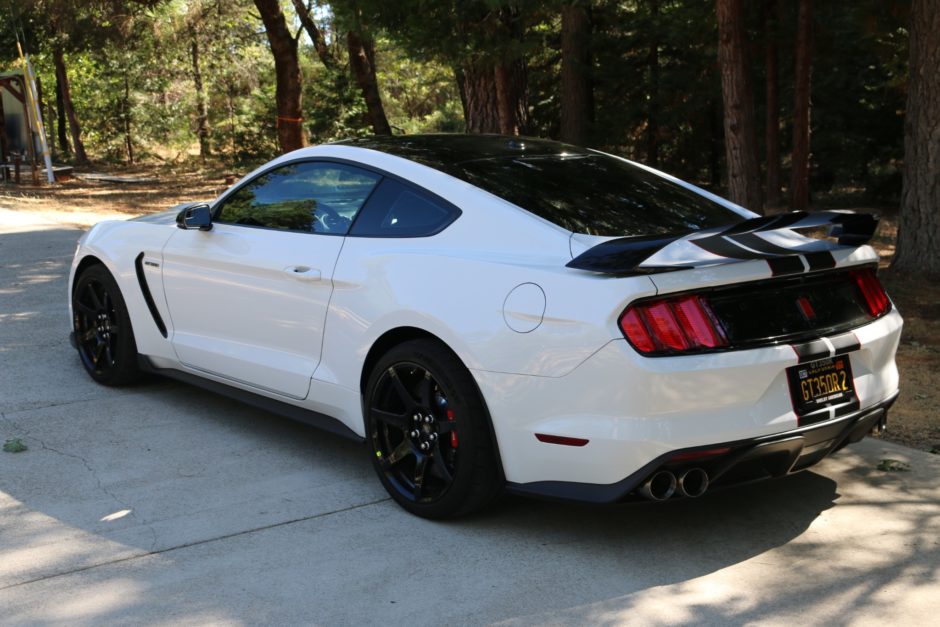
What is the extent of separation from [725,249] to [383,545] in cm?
176

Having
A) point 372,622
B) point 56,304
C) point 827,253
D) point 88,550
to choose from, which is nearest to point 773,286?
point 827,253

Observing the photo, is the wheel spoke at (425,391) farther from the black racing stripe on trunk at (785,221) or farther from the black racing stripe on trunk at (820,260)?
the black racing stripe on trunk at (820,260)

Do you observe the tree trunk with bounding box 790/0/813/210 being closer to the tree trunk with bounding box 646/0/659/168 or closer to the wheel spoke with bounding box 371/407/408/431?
the tree trunk with bounding box 646/0/659/168

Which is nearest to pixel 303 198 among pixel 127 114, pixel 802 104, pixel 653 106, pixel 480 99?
pixel 480 99

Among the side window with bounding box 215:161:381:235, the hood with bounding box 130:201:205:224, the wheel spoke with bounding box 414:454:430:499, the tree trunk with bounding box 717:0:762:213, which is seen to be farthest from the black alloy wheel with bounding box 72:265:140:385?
the tree trunk with bounding box 717:0:762:213

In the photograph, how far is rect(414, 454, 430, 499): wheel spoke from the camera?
4.41 metres

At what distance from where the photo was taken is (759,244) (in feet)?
13.0

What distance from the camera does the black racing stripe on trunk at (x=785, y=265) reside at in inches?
155

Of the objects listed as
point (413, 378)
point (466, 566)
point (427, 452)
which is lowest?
point (466, 566)

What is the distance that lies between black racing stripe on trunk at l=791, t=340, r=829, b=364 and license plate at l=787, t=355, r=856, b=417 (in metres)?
0.03

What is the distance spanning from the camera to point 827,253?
13.6 ft

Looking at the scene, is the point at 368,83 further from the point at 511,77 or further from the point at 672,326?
the point at 672,326

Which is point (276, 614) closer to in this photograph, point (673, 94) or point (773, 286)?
point (773, 286)

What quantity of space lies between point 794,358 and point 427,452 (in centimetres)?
152
